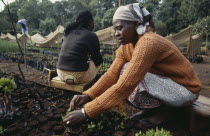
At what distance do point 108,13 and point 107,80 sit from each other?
2151 cm

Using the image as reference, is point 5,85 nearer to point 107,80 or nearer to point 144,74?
point 107,80

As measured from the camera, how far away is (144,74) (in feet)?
4.48

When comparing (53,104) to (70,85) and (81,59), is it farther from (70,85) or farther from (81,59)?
(81,59)

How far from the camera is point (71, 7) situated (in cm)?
3691

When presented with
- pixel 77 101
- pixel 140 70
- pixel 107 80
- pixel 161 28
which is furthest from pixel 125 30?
pixel 161 28

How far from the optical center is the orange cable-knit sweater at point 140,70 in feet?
4.34

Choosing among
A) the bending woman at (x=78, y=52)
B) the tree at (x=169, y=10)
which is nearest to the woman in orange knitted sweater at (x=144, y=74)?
the bending woman at (x=78, y=52)

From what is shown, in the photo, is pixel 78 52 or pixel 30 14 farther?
pixel 30 14

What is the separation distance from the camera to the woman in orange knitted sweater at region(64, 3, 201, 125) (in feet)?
4.36

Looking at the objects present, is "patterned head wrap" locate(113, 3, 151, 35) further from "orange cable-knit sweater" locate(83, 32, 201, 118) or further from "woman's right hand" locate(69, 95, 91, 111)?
"woman's right hand" locate(69, 95, 91, 111)

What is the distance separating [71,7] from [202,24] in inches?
1170

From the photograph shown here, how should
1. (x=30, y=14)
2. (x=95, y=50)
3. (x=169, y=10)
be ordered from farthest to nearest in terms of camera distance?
(x=30, y=14) < (x=169, y=10) < (x=95, y=50)

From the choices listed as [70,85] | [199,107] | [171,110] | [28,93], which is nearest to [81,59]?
[70,85]

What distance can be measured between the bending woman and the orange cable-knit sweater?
0.88 m
